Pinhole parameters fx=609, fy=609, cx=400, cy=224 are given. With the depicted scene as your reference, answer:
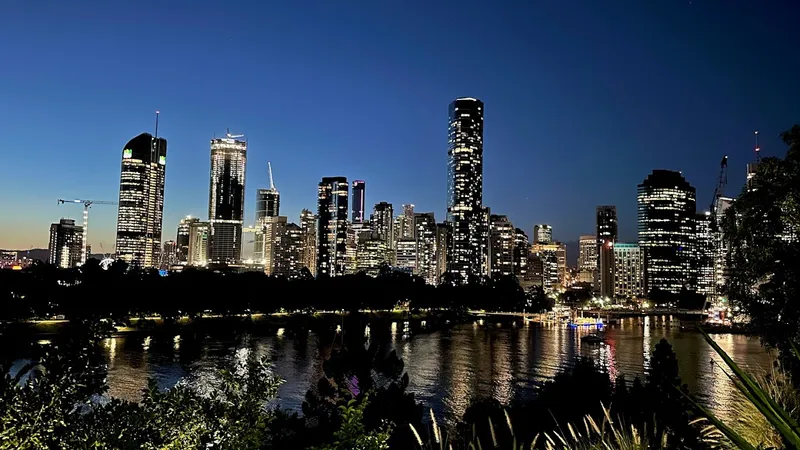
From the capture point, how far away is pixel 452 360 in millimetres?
53031

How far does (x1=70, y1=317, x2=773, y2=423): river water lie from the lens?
37906 mm

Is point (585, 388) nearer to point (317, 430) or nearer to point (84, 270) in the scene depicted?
point (317, 430)

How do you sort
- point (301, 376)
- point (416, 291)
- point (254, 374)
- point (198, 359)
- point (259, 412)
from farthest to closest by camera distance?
1. point (416, 291)
2. point (198, 359)
3. point (301, 376)
4. point (254, 374)
5. point (259, 412)

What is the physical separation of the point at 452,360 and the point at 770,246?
138 ft

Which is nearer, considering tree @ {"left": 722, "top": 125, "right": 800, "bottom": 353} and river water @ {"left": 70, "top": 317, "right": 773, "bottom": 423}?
tree @ {"left": 722, "top": 125, "right": 800, "bottom": 353}

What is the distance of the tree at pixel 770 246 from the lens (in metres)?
12.2

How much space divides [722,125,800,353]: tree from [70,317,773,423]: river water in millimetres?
14156

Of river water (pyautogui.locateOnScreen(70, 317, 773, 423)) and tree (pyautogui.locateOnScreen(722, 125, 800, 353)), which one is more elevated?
tree (pyautogui.locateOnScreen(722, 125, 800, 353))

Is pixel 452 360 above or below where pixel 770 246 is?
below

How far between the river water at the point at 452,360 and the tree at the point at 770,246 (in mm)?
14156

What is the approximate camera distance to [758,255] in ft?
42.3

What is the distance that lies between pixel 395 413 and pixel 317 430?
94.9 inches

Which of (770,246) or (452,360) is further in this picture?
(452,360)

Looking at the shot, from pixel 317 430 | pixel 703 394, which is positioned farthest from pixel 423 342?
pixel 317 430
